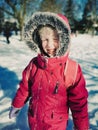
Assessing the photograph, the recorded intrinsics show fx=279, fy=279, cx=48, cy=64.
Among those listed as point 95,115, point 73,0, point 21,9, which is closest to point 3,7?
point 21,9

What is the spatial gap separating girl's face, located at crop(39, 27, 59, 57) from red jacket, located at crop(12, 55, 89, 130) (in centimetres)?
10

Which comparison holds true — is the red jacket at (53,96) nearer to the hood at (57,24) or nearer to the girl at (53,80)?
the girl at (53,80)

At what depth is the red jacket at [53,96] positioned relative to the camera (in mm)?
2330

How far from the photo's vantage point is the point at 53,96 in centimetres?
239

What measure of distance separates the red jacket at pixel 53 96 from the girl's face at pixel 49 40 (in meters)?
0.10

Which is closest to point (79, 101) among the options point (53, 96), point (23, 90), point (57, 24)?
point (53, 96)

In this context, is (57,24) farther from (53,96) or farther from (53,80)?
(53,96)

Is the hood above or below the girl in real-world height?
above

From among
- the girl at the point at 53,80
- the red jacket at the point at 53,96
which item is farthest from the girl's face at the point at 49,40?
the red jacket at the point at 53,96

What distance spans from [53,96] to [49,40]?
1.58 feet

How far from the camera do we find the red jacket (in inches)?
91.7

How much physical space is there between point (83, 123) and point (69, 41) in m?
0.70

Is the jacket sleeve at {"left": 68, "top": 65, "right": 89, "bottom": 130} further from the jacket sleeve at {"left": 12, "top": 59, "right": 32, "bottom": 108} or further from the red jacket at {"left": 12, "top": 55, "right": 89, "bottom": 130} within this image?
the jacket sleeve at {"left": 12, "top": 59, "right": 32, "bottom": 108}

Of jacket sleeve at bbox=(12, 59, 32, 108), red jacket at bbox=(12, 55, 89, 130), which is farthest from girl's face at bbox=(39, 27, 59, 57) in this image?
jacket sleeve at bbox=(12, 59, 32, 108)
